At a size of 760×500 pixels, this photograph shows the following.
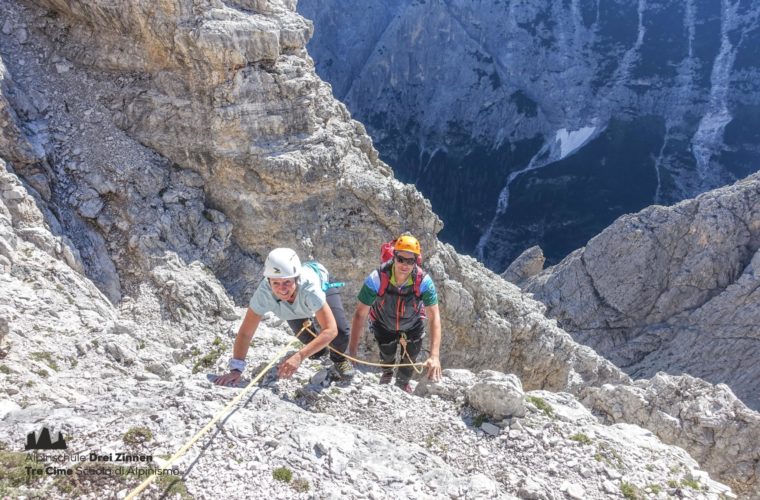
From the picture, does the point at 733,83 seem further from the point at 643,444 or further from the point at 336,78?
the point at 643,444

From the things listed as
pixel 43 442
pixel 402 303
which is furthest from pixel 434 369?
pixel 43 442

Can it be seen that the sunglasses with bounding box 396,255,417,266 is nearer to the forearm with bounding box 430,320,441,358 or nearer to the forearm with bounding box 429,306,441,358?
the forearm with bounding box 429,306,441,358

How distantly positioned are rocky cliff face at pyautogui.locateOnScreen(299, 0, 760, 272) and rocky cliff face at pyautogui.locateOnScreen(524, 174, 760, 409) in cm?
3875

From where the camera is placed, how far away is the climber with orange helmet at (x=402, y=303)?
8.71 m

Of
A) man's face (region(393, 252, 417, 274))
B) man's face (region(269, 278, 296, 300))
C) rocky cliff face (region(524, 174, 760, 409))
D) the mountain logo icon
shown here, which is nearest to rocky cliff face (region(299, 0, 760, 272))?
rocky cliff face (region(524, 174, 760, 409))

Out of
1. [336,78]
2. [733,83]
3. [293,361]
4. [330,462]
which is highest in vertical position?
[733,83]

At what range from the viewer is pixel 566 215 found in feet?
277

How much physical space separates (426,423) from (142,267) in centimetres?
914

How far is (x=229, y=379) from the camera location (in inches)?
320

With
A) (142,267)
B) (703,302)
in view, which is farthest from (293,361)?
(703,302)

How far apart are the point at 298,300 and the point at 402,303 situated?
2.24 m

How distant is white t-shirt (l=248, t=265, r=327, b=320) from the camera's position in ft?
25.0

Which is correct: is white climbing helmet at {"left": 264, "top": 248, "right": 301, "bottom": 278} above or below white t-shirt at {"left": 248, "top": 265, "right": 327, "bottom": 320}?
above

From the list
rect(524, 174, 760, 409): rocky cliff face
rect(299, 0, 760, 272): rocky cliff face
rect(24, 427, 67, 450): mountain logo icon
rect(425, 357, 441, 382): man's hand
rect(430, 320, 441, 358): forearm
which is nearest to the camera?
rect(24, 427, 67, 450): mountain logo icon
